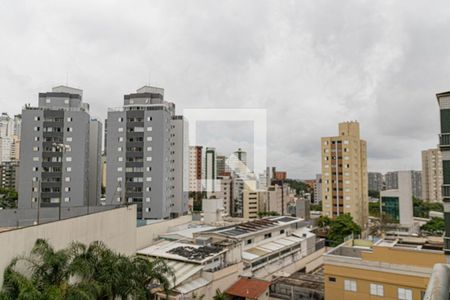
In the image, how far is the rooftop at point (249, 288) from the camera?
11211 mm

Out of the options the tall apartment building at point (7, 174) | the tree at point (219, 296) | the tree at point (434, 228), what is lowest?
the tree at point (434, 228)

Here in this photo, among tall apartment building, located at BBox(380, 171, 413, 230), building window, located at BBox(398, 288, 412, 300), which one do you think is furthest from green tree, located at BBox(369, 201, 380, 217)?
building window, located at BBox(398, 288, 412, 300)

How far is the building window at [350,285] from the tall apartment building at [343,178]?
806 inches

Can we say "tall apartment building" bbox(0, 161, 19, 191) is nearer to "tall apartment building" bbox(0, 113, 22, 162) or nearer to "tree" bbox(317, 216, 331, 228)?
"tall apartment building" bbox(0, 113, 22, 162)

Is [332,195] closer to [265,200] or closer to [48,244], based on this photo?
[265,200]

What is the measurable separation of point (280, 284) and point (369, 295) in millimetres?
3445

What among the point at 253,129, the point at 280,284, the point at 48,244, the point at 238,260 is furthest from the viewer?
the point at 253,129

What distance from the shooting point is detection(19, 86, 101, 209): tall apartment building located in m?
23.4

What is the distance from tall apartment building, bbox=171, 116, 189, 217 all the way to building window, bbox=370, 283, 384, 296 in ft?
70.0

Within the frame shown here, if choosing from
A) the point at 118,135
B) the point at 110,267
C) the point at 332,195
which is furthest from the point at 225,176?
the point at 110,267

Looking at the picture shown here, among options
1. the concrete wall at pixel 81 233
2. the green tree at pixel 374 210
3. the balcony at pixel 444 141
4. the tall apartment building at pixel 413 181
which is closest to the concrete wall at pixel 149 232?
the concrete wall at pixel 81 233

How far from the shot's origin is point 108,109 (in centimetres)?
2588

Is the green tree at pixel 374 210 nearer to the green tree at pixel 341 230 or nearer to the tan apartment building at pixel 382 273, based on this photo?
the green tree at pixel 341 230

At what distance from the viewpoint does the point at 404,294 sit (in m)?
9.34
